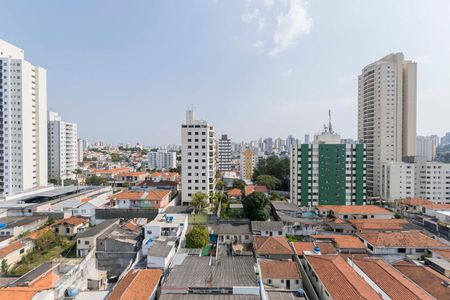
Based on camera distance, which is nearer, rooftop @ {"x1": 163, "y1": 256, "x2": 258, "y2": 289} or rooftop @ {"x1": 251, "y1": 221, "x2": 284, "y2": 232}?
rooftop @ {"x1": 163, "y1": 256, "x2": 258, "y2": 289}

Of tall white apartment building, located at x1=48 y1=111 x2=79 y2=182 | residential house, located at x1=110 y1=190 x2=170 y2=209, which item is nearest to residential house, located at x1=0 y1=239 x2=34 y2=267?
residential house, located at x1=110 y1=190 x2=170 y2=209

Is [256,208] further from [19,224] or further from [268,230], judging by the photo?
[19,224]

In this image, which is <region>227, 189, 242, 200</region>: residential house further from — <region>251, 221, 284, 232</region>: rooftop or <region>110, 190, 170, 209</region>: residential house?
<region>251, 221, 284, 232</region>: rooftop

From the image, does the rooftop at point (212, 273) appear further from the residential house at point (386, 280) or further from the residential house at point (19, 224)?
the residential house at point (19, 224)

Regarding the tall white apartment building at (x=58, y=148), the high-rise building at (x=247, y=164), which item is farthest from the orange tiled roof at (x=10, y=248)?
the high-rise building at (x=247, y=164)

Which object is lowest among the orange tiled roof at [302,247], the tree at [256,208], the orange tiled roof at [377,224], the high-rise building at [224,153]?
the orange tiled roof at [377,224]

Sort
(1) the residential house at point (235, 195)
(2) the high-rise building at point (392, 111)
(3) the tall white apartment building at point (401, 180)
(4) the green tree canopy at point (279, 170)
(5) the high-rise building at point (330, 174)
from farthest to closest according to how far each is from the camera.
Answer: (4) the green tree canopy at point (279, 170) < (2) the high-rise building at point (392, 111) < (3) the tall white apartment building at point (401, 180) < (1) the residential house at point (235, 195) < (5) the high-rise building at point (330, 174)

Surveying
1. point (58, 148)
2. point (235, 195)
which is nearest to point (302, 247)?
point (235, 195)
